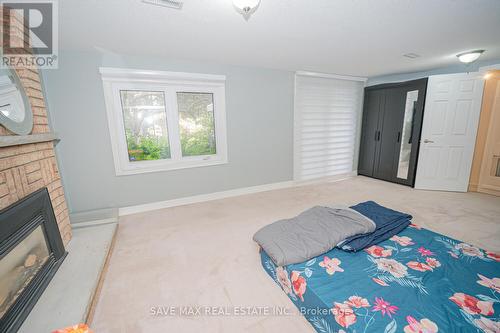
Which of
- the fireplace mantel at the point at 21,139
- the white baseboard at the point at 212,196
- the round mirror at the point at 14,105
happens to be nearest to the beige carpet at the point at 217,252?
the white baseboard at the point at 212,196

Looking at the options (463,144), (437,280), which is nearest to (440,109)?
(463,144)

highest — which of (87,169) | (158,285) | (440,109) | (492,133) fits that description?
(440,109)

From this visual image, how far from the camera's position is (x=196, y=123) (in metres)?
3.45

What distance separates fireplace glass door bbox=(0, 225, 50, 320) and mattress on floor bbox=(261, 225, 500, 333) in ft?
5.71

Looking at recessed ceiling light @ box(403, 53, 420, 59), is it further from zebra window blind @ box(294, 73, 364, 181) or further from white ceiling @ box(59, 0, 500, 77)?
zebra window blind @ box(294, 73, 364, 181)

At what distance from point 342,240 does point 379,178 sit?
3700 millimetres

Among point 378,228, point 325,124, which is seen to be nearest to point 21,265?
point 378,228

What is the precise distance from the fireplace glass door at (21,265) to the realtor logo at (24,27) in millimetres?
1311

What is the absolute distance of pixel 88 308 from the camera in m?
1.41

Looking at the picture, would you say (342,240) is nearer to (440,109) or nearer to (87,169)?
(87,169)

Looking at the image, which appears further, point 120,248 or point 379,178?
point 379,178

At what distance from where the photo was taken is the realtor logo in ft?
5.31

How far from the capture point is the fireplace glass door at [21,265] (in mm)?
1265

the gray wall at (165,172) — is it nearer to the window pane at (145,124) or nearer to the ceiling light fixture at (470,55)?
the window pane at (145,124)
